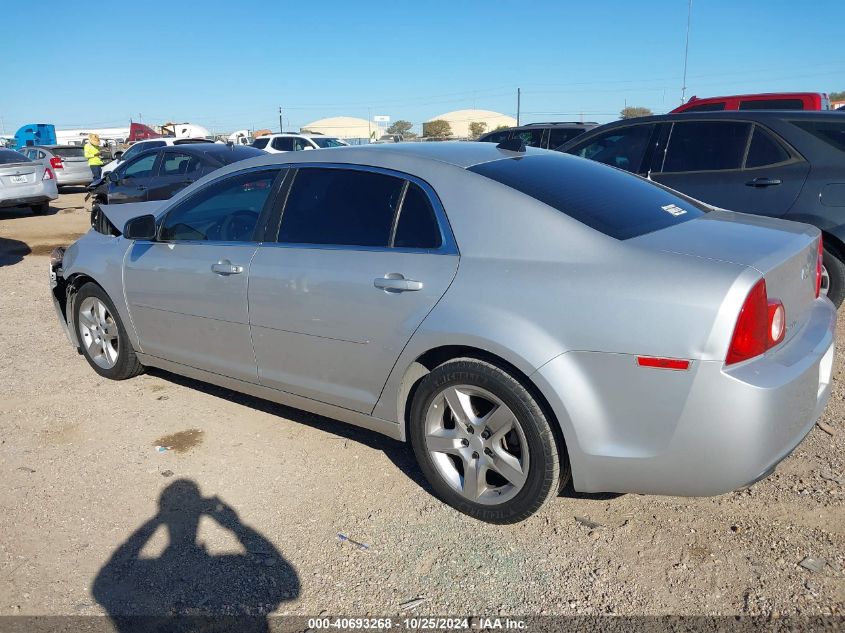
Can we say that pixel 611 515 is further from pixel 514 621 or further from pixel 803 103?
pixel 803 103

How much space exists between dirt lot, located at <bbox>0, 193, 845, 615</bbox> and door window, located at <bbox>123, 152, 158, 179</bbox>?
27.9ft

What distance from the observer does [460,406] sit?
3.07m

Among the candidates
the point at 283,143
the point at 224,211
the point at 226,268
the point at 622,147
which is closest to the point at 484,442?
the point at 226,268

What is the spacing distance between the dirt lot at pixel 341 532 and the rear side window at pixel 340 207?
3.92 feet

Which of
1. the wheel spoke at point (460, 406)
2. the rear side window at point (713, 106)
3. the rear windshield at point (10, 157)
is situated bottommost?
the wheel spoke at point (460, 406)

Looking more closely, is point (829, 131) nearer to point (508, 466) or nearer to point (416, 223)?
point (416, 223)

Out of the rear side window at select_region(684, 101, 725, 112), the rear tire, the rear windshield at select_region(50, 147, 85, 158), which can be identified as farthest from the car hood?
the rear windshield at select_region(50, 147, 85, 158)

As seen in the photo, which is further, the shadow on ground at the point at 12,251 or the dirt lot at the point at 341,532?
the shadow on ground at the point at 12,251

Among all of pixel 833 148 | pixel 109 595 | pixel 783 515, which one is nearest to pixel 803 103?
pixel 833 148

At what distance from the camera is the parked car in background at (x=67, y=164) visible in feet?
64.7

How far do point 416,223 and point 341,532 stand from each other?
4.70 feet

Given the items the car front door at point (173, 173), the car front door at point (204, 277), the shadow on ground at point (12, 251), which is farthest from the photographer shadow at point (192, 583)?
the car front door at point (173, 173)

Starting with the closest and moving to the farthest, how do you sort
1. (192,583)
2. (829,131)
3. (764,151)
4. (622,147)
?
1. (192,583)
2. (829,131)
3. (764,151)
4. (622,147)

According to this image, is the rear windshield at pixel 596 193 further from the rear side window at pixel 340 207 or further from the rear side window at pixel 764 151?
the rear side window at pixel 764 151
